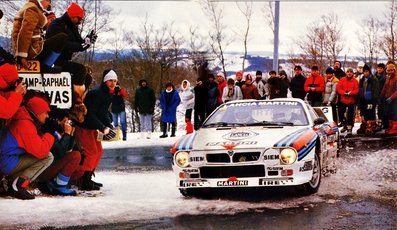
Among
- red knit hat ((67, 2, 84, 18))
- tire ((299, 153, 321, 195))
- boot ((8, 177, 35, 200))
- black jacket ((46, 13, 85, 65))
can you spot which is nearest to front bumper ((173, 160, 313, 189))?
tire ((299, 153, 321, 195))

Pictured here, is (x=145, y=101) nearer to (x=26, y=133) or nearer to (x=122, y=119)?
(x=122, y=119)

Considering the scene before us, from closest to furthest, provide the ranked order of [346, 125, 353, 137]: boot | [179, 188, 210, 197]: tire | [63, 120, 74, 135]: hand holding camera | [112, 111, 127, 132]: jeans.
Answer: [179, 188, 210, 197]: tire → [63, 120, 74, 135]: hand holding camera → [346, 125, 353, 137]: boot → [112, 111, 127, 132]: jeans

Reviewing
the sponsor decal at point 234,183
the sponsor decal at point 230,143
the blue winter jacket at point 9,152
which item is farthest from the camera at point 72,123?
the sponsor decal at point 234,183

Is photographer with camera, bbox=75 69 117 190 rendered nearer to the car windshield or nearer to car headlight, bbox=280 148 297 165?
the car windshield

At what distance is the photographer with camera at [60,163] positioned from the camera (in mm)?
9680

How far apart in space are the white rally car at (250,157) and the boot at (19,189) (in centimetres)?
215

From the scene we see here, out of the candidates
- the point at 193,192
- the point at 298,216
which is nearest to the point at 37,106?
the point at 193,192

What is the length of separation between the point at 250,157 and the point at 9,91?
11.3ft

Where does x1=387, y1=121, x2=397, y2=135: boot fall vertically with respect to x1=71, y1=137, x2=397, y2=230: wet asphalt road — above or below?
below

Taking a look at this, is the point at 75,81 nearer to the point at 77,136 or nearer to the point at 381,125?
the point at 77,136

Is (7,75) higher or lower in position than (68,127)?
higher

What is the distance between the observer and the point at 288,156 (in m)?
8.57

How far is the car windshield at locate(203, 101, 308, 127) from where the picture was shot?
1000cm

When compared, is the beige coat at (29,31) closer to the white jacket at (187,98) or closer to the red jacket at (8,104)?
the red jacket at (8,104)
